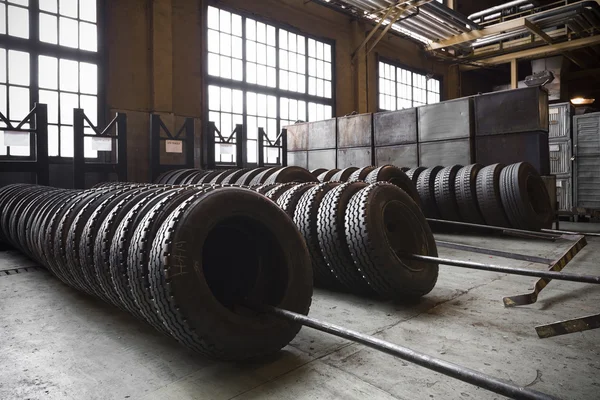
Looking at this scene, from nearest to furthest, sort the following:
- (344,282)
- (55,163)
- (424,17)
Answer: (344,282), (55,163), (424,17)

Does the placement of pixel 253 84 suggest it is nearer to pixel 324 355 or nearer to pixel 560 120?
pixel 560 120

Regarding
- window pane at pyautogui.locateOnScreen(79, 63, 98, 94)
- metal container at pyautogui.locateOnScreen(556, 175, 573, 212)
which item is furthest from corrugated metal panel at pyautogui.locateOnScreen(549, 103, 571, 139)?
window pane at pyautogui.locateOnScreen(79, 63, 98, 94)

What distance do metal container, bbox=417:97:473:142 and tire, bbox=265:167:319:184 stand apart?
11.4 ft

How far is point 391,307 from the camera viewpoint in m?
2.58

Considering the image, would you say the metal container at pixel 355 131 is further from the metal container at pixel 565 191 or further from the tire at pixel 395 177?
the metal container at pixel 565 191

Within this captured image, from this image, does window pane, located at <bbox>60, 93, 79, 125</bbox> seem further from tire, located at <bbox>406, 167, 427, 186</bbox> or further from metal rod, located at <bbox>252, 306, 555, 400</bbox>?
metal rod, located at <bbox>252, 306, 555, 400</bbox>

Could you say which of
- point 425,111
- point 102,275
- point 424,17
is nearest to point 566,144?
point 425,111

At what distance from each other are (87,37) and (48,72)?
1044mm

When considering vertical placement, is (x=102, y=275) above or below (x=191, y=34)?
below

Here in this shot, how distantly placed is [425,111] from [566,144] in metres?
3.16

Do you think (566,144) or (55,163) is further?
(566,144)

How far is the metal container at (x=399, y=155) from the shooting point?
8.30 metres

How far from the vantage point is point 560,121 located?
8.38 metres

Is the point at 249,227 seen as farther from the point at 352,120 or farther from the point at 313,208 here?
the point at 352,120
